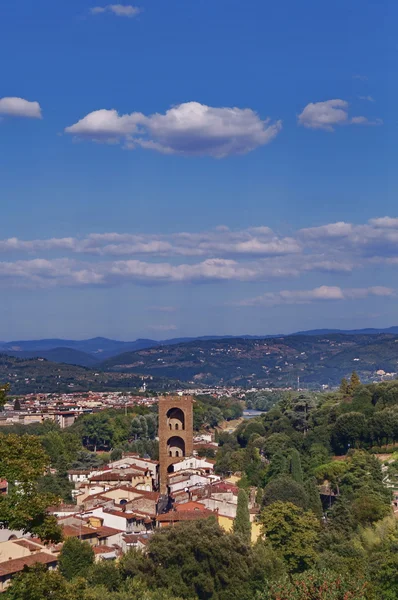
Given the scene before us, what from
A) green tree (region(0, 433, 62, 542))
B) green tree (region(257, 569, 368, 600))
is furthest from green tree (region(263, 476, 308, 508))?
green tree (region(0, 433, 62, 542))

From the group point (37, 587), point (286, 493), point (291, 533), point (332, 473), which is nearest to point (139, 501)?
point (286, 493)

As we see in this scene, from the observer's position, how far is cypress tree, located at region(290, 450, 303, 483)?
53969 millimetres

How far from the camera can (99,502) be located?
50.9 meters

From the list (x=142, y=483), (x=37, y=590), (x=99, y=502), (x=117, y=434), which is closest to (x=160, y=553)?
(x=37, y=590)

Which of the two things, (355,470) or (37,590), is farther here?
(355,470)

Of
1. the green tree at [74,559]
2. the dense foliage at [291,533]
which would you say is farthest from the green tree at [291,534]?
the green tree at [74,559]

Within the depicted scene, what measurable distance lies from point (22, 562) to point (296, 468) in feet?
79.1

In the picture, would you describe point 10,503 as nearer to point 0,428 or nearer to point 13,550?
point 13,550

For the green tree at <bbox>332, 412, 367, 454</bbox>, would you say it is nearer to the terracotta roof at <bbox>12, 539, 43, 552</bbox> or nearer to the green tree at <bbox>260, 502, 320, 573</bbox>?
the green tree at <bbox>260, 502, 320, 573</bbox>

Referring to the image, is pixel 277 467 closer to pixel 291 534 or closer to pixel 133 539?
pixel 133 539

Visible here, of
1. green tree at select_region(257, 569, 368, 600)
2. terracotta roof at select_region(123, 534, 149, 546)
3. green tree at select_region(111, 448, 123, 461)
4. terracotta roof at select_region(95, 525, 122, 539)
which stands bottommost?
green tree at select_region(111, 448, 123, 461)

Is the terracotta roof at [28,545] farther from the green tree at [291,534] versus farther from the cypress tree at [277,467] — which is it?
the cypress tree at [277,467]

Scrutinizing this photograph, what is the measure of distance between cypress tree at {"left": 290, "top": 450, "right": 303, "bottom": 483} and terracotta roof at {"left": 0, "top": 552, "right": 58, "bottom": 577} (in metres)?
20.9

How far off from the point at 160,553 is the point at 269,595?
7.43m
